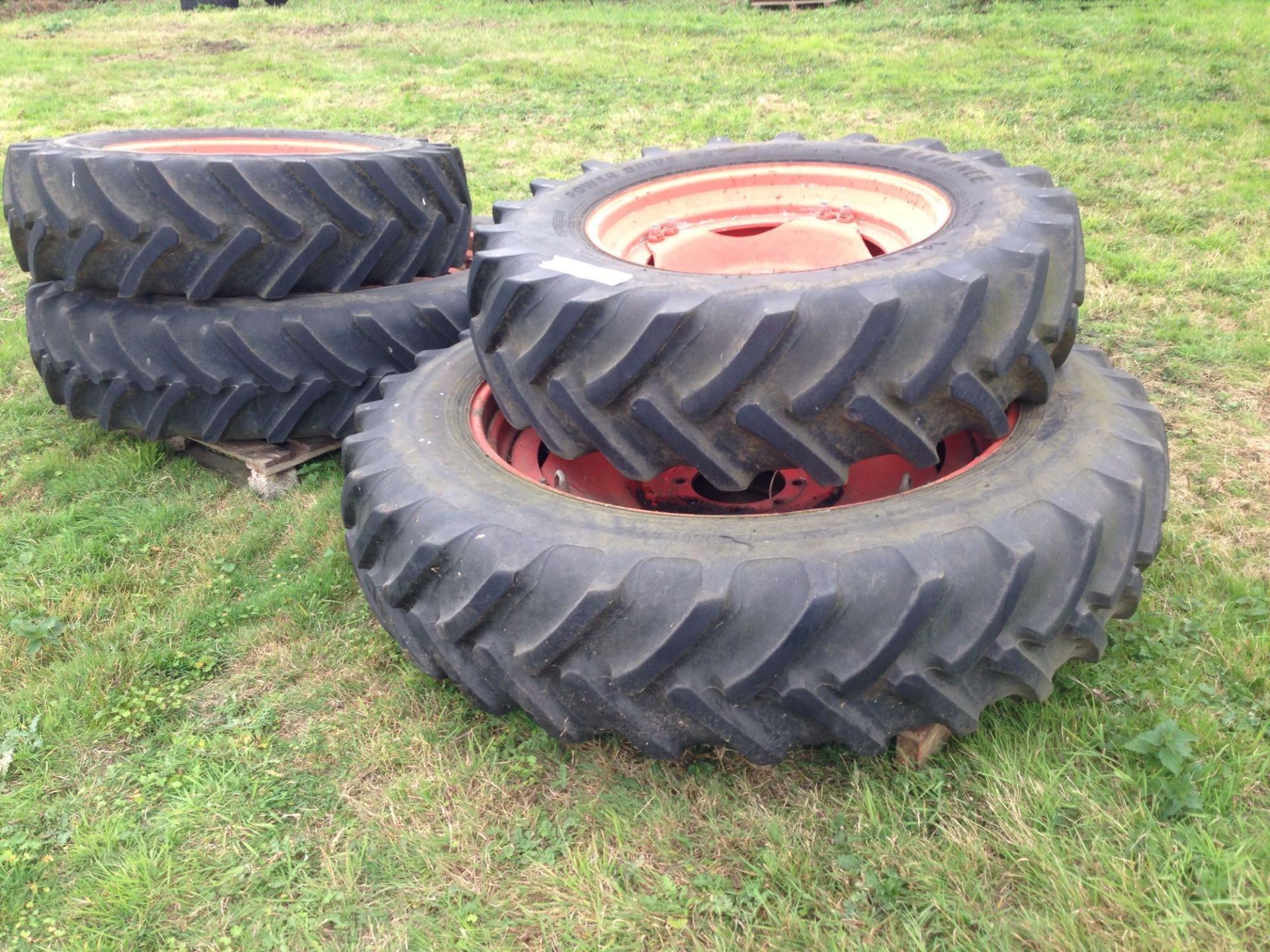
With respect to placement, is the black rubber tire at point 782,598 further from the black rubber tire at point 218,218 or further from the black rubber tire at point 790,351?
the black rubber tire at point 218,218

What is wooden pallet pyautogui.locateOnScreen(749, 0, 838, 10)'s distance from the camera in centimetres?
1203

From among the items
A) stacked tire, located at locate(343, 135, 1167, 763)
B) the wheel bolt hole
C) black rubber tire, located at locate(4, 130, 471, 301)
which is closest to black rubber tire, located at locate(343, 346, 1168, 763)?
stacked tire, located at locate(343, 135, 1167, 763)

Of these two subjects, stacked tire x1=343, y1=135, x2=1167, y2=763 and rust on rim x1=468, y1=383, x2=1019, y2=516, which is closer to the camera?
stacked tire x1=343, y1=135, x2=1167, y2=763

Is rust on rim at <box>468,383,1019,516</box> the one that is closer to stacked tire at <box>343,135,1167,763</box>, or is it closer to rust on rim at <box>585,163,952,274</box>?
stacked tire at <box>343,135,1167,763</box>

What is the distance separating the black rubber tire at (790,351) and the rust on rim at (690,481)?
470 mm

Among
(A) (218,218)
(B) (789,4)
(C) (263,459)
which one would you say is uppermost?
(A) (218,218)

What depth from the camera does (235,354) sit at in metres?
3.31

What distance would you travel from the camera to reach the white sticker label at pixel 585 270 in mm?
2277

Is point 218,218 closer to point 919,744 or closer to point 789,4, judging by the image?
point 919,744

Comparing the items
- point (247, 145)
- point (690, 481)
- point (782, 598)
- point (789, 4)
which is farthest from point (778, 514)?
point (789, 4)

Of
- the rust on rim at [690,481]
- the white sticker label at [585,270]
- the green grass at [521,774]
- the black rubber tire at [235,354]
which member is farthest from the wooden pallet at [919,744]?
the black rubber tire at [235,354]

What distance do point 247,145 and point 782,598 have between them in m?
3.76

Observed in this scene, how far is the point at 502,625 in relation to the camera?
208 cm

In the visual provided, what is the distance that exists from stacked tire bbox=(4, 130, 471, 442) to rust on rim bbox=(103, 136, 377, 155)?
0.57m
